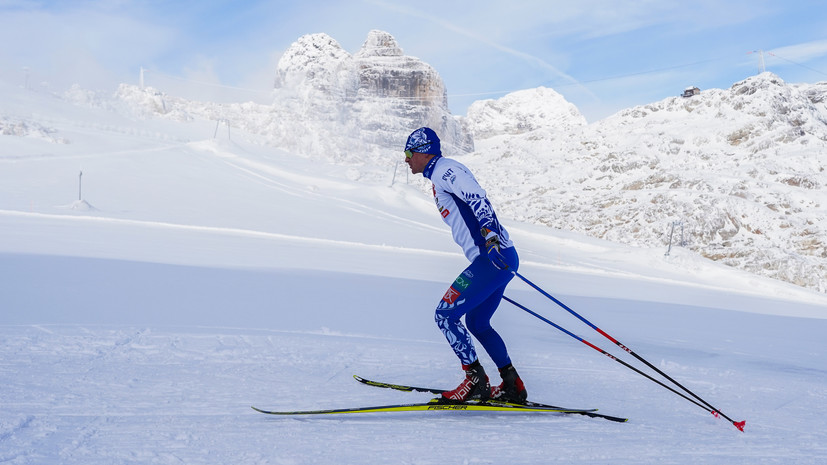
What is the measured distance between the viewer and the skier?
3631mm

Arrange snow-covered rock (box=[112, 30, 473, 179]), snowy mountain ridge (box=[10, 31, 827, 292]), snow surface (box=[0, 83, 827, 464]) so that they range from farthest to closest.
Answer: snow-covered rock (box=[112, 30, 473, 179])
snowy mountain ridge (box=[10, 31, 827, 292])
snow surface (box=[0, 83, 827, 464])

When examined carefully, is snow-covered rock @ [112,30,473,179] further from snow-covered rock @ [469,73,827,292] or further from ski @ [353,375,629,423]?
ski @ [353,375,629,423]

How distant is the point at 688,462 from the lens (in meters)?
3.07

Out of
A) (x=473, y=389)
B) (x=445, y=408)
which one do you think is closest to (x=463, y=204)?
(x=473, y=389)

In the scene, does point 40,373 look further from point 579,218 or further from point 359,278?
point 579,218

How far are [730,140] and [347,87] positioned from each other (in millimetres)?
79515

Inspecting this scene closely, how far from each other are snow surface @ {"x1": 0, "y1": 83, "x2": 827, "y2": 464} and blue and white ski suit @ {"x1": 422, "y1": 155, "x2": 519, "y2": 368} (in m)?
0.61

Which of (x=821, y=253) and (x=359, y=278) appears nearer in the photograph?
(x=359, y=278)

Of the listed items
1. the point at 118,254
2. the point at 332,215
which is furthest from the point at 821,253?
the point at 118,254

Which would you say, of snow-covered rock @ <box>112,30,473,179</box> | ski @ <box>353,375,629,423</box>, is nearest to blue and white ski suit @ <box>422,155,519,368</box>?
ski @ <box>353,375,629,423</box>

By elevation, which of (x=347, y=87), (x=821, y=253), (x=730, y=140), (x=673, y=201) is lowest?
(x=821, y=253)

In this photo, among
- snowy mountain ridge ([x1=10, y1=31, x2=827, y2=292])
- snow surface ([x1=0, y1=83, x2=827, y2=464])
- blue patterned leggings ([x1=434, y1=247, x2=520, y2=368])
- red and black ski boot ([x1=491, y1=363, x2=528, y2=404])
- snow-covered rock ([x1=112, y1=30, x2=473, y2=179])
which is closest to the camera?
snow surface ([x1=0, y1=83, x2=827, y2=464])

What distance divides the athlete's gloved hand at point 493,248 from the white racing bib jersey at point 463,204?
0.05m

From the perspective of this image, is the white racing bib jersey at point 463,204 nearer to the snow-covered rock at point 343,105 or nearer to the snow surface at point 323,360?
the snow surface at point 323,360
